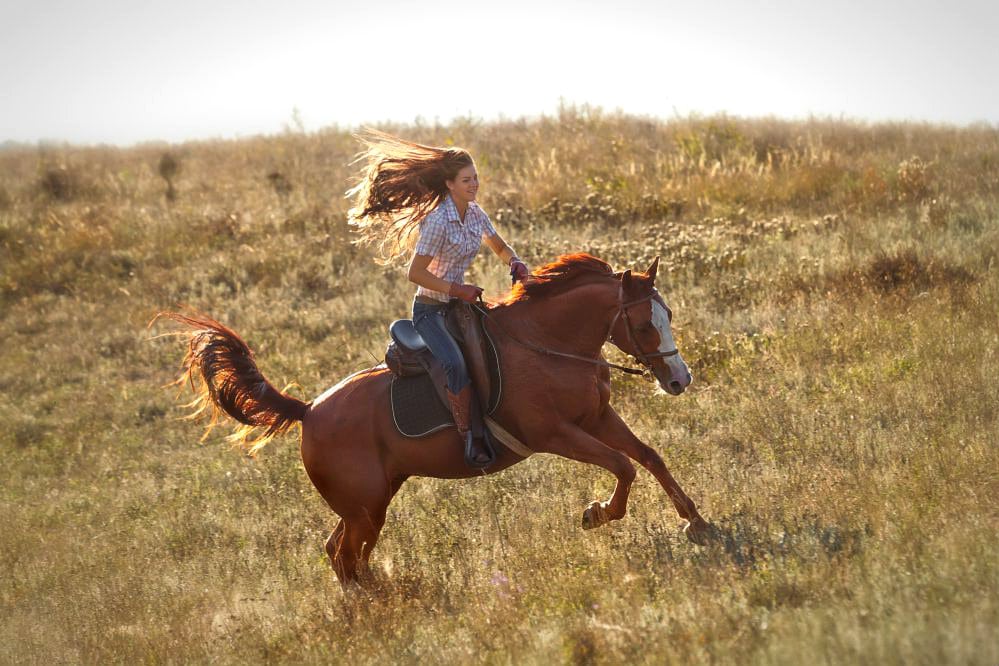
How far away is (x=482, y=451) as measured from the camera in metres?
6.98

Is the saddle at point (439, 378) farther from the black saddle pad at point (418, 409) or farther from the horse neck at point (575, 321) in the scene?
the horse neck at point (575, 321)

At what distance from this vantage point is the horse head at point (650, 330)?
6.68 meters

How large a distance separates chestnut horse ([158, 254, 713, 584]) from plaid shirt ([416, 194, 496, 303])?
42cm

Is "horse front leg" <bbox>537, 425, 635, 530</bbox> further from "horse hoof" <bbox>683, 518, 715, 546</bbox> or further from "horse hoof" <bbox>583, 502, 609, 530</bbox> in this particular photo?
"horse hoof" <bbox>683, 518, 715, 546</bbox>

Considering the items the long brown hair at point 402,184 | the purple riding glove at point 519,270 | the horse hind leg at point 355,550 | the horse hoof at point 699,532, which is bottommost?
the horse hind leg at point 355,550

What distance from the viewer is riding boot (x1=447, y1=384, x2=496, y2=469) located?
22.5 ft

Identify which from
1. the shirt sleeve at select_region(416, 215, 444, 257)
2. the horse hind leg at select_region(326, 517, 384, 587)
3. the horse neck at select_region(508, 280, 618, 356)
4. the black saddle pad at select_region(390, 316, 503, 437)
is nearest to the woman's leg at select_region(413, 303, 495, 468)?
the black saddle pad at select_region(390, 316, 503, 437)

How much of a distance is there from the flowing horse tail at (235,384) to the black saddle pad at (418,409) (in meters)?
0.91

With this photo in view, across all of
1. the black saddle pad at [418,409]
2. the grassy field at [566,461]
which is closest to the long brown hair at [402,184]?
the black saddle pad at [418,409]

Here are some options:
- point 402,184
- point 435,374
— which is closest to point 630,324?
point 435,374

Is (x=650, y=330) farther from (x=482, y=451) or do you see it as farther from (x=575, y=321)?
(x=482, y=451)

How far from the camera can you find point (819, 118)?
898 inches

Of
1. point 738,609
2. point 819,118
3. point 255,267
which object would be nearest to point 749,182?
point 819,118

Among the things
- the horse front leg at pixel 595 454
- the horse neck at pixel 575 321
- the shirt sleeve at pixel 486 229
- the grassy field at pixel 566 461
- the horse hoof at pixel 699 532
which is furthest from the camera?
the shirt sleeve at pixel 486 229
